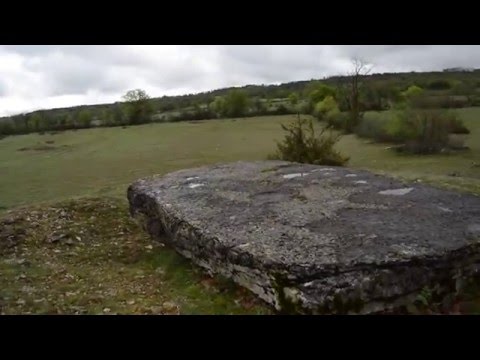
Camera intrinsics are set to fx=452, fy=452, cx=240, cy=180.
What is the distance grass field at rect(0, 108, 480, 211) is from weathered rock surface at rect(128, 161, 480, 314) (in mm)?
3163

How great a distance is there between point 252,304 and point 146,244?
105 inches

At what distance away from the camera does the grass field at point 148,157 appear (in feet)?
47.0

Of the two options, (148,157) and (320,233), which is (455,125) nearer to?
(148,157)

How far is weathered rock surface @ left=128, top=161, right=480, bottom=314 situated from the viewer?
4.04 m

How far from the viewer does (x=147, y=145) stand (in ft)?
94.8

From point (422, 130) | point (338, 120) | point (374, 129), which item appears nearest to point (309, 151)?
point (422, 130)

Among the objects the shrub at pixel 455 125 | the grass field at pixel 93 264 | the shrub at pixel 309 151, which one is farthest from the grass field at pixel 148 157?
the shrub at pixel 309 151

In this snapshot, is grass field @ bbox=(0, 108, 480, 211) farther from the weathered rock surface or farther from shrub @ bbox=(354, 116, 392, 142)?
the weathered rock surface

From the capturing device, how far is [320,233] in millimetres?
4812

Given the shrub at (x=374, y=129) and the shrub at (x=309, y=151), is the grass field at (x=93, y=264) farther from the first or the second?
the shrub at (x=374, y=129)

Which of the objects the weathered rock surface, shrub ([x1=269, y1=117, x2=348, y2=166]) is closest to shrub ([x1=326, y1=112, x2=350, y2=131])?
shrub ([x1=269, y1=117, x2=348, y2=166])

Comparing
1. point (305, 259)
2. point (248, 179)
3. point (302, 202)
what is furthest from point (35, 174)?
point (305, 259)

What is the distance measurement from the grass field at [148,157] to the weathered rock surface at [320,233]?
316 centimetres

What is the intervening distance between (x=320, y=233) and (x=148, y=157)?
19.8m
